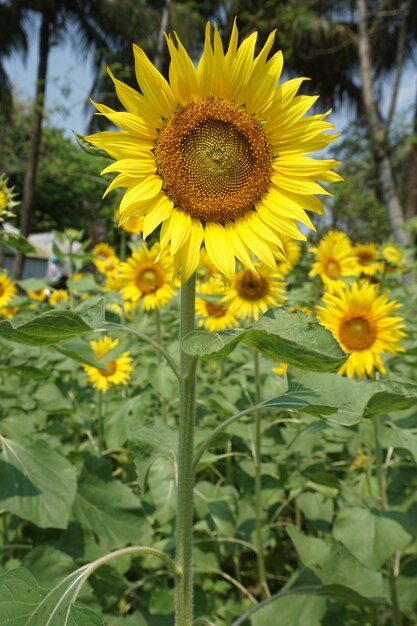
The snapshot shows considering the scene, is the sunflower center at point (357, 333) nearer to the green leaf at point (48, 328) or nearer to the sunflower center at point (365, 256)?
the green leaf at point (48, 328)

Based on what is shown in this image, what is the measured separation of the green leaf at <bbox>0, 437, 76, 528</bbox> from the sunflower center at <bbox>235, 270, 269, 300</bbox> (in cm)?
122

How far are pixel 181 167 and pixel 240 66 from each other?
0.23 m

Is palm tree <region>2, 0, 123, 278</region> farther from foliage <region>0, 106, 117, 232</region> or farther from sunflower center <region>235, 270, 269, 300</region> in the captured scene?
sunflower center <region>235, 270, 269, 300</region>

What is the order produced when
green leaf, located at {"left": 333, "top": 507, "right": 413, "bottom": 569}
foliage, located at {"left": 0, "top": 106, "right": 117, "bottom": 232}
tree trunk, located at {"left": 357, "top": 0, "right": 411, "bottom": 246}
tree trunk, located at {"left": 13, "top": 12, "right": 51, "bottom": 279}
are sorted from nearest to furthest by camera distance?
green leaf, located at {"left": 333, "top": 507, "right": 413, "bottom": 569} < tree trunk, located at {"left": 357, "top": 0, "right": 411, "bottom": 246} < tree trunk, located at {"left": 13, "top": 12, "right": 51, "bottom": 279} < foliage, located at {"left": 0, "top": 106, "right": 117, "bottom": 232}

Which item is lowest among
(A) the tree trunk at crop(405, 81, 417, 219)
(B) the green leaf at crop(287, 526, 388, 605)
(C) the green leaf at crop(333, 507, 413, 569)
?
(B) the green leaf at crop(287, 526, 388, 605)

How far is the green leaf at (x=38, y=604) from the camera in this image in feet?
2.95

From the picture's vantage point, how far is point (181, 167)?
3.80 feet

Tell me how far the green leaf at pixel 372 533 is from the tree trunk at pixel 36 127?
31.2 ft

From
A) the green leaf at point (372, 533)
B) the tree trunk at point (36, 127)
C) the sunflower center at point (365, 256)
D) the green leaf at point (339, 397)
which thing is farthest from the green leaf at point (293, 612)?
the tree trunk at point (36, 127)

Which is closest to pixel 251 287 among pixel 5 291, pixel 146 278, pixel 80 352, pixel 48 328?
pixel 146 278

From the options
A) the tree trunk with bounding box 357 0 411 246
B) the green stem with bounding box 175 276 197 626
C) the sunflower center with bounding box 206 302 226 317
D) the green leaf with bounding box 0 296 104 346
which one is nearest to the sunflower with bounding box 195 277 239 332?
the sunflower center with bounding box 206 302 226 317

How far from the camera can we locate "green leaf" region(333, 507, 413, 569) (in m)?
1.47

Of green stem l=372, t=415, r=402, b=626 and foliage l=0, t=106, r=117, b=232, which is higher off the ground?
foliage l=0, t=106, r=117, b=232

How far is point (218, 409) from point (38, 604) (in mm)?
1002
